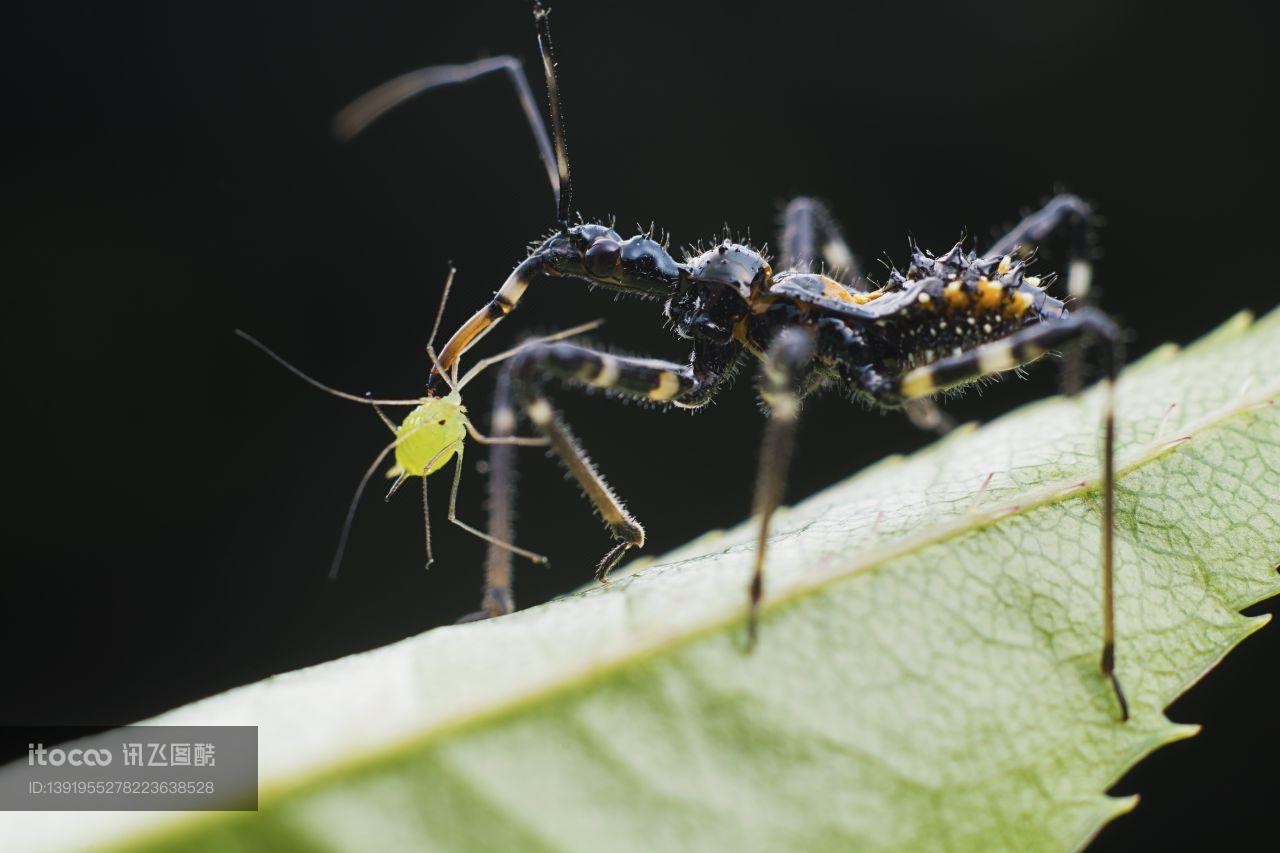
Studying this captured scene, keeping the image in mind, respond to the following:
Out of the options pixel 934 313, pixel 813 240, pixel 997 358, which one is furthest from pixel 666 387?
pixel 813 240

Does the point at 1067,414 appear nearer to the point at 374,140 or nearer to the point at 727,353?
the point at 727,353

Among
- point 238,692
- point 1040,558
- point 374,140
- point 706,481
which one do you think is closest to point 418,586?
point 706,481

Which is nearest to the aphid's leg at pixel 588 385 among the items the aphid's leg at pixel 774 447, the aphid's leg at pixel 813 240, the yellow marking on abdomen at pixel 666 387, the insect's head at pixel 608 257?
the yellow marking on abdomen at pixel 666 387

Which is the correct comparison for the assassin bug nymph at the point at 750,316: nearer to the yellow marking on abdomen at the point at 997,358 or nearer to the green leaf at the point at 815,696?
the yellow marking on abdomen at the point at 997,358

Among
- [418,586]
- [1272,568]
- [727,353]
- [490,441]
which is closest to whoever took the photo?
[1272,568]

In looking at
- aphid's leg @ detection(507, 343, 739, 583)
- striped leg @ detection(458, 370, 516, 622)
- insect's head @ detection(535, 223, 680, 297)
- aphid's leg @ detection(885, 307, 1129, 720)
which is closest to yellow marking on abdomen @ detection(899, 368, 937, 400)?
aphid's leg @ detection(885, 307, 1129, 720)
